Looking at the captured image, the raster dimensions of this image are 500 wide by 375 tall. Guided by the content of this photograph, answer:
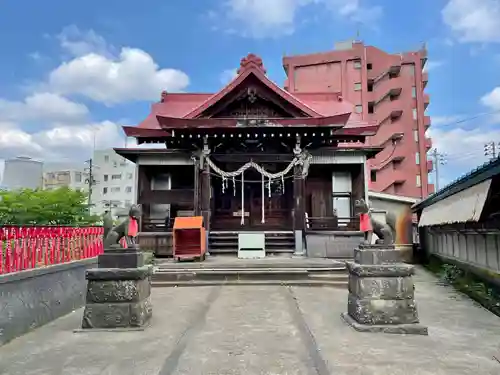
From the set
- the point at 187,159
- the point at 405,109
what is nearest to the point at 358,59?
the point at 405,109

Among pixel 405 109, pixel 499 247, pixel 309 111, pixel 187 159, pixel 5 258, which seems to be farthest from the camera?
pixel 405 109

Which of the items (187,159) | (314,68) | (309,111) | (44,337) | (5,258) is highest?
(314,68)

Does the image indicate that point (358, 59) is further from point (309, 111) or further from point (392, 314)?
point (392, 314)

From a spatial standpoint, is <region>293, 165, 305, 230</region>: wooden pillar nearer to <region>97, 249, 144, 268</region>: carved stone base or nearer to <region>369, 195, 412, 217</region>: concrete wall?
<region>369, 195, 412, 217</region>: concrete wall

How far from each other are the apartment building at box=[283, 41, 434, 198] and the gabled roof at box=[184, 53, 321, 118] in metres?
26.0

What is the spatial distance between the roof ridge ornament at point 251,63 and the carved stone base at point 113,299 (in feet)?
38.7

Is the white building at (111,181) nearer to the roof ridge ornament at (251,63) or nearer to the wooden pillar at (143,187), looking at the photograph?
the wooden pillar at (143,187)

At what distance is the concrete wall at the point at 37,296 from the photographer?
5.59 meters

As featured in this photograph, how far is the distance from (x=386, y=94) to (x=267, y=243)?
108ft

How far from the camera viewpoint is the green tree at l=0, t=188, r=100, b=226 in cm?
2577

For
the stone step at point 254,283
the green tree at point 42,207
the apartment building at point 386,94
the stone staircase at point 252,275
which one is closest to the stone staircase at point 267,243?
the stone staircase at point 252,275

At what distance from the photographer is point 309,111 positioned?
15.3m

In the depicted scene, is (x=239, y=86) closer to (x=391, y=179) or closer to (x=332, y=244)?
(x=332, y=244)

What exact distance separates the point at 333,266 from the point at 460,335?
5725 mm
